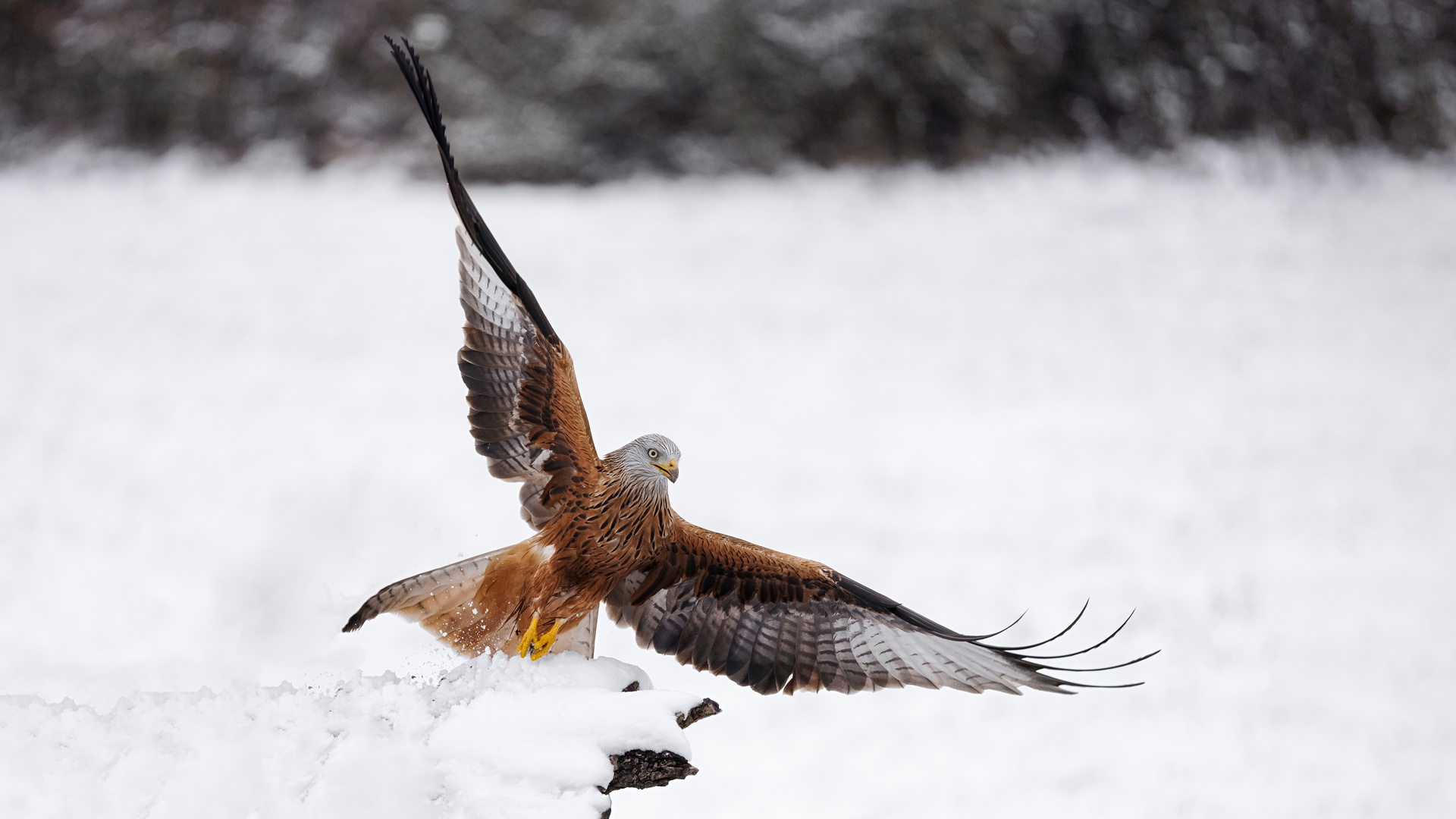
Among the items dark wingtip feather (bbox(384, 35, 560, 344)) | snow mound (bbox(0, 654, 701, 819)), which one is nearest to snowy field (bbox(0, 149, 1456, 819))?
snow mound (bbox(0, 654, 701, 819))

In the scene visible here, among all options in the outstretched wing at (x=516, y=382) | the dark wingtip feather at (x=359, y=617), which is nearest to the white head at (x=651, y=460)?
the outstretched wing at (x=516, y=382)

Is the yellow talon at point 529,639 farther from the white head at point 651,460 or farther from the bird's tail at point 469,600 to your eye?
the white head at point 651,460

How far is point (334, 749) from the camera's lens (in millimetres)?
2504

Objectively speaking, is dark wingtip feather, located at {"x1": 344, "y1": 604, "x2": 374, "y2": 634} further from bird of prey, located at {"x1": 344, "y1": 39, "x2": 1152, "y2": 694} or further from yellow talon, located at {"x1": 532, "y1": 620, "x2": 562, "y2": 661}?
yellow talon, located at {"x1": 532, "y1": 620, "x2": 562, "y2": 661}

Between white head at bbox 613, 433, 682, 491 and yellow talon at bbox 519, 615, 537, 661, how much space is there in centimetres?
52

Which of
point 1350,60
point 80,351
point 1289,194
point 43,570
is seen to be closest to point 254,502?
point 43,570

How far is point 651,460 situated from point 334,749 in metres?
1.11

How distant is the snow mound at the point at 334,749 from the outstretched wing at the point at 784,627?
1.41 ft

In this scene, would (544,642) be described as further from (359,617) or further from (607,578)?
(359,617)

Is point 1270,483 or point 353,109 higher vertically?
point 353,109

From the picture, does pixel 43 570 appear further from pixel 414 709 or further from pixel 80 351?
pixel 414 709

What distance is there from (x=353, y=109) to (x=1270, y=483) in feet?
30.3

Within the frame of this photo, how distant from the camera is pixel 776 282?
9234 mm

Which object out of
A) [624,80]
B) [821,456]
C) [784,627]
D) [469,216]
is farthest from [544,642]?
[624,80]
